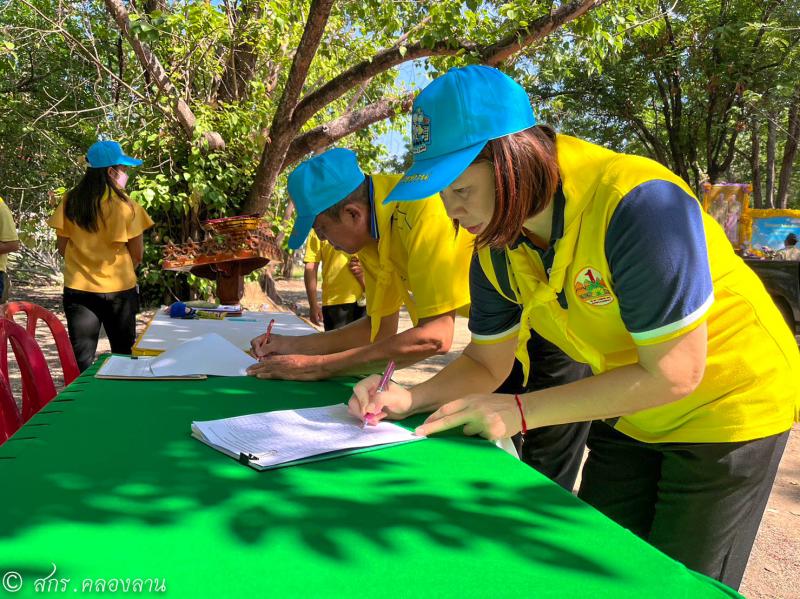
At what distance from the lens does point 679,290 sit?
1285 mm

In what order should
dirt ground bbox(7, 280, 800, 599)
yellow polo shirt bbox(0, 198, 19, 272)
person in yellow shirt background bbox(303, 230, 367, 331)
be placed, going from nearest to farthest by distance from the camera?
dirt ground bbox(7, 280, 800, 599), yellow polo shirt bbox(0, 198, 19, 272), person in yellow shirt background bbox(303, 230, 367, 331)

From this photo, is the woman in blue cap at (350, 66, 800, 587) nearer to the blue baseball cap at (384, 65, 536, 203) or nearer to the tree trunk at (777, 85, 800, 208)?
the blue baseball cap at (384, 65, 536, 203)

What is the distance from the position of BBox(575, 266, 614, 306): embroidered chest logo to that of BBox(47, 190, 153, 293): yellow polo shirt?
3.63 m

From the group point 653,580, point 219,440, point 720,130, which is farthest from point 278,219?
point 720,130

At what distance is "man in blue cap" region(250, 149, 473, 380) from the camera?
2.25 m

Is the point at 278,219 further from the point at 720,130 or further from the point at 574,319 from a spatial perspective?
the point at 720,130

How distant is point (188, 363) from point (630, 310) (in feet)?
5.40

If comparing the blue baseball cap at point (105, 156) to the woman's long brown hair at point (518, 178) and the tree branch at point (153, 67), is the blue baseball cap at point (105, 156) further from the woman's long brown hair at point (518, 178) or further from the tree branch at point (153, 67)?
the woman's long brown hair at point (518, 178)

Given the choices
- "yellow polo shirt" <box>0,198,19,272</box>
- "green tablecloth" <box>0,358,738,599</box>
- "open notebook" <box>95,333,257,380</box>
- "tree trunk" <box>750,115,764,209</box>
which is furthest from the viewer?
"tree trunk" <box>750,115,764,209</box>

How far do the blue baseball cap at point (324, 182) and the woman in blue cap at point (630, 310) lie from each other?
809 mm

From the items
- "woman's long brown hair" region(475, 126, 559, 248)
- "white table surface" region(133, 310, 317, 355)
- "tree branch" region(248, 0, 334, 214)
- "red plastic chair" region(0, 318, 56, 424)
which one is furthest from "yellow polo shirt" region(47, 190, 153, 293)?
"woman's long brown hair" region(475, 126, 559, 248)

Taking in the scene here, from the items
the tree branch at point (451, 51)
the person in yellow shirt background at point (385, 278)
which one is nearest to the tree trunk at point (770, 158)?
the tree branch at point (451, 51)

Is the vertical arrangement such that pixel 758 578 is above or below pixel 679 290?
below

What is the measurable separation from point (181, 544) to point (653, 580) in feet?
2.37
